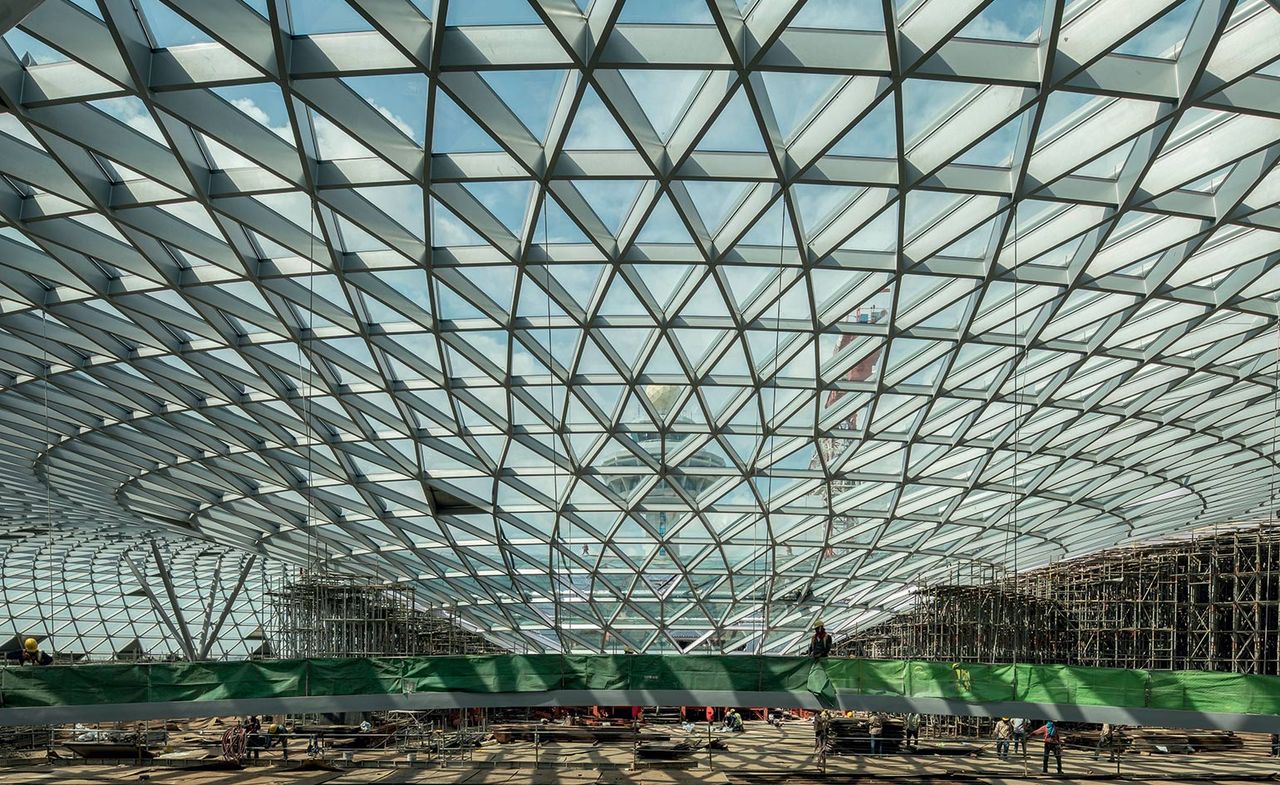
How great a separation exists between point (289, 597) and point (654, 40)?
138 ft

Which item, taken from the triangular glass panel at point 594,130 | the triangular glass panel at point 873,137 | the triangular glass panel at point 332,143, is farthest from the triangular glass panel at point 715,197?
the triangular glass panel at point 332,143

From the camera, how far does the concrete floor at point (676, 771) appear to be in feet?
87.6

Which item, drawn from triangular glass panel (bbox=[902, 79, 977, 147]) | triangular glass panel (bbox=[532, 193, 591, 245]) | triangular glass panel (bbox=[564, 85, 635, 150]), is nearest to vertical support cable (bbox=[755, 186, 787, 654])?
triangular glass panel (bbox=[902, 79, 977, 147])

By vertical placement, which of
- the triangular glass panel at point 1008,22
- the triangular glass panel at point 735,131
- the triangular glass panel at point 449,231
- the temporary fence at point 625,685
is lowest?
the temporary fence at point 625,685

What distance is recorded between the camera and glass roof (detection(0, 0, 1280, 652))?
15422 mm

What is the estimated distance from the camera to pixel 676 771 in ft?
92.9

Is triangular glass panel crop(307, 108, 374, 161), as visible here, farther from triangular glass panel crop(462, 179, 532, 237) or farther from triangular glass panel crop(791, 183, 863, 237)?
triangular glass panel crop(791, 183, 863, 237)

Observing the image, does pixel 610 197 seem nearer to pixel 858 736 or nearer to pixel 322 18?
pixel 322 18

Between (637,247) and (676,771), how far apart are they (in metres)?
16.8

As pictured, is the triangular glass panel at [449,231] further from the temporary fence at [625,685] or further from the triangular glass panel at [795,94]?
the temporary fence at [625,685]

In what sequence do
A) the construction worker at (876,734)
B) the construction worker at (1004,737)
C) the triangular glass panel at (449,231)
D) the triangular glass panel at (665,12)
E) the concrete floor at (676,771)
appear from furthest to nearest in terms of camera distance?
the construction worker at (1004,737)
the construction worker at (876,734)
the concrete floor at (676,771)
the triangular glass panel at (449,231)
the triangular glass panel at (665,12)

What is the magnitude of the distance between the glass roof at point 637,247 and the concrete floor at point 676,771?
1141 cm

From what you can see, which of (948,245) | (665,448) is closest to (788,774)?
(665,448)

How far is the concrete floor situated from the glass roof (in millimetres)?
11412
